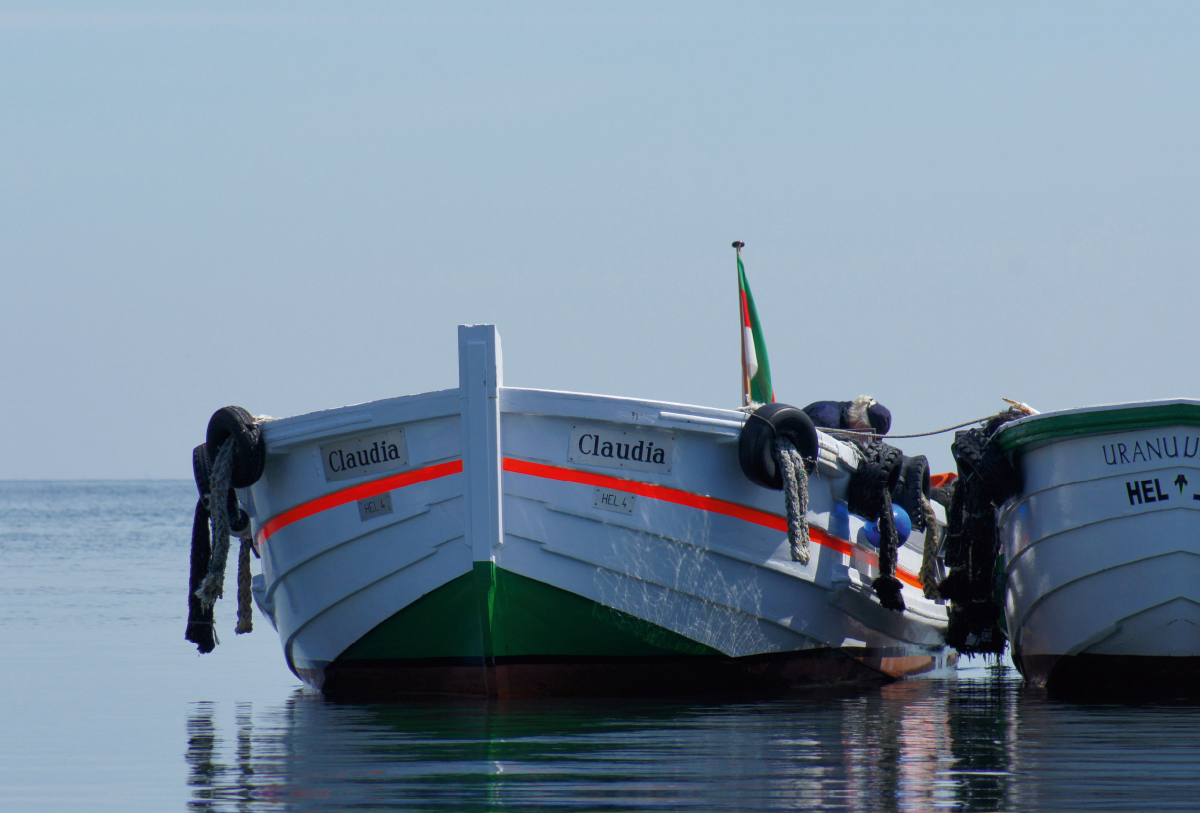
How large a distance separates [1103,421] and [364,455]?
433cm

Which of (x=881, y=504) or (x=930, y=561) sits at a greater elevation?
(x=881, y=504)

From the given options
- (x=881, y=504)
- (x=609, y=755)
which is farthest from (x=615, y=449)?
(x=609, y=755)

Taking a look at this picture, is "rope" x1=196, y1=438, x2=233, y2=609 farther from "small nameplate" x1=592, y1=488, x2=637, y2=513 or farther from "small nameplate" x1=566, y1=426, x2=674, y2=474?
"small nameplate" x1=592, y1=488, x2=637, y2=513

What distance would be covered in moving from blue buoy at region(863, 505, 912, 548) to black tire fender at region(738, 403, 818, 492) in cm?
143

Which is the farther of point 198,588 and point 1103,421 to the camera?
point 198,588

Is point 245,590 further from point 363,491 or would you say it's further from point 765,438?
point 765,438

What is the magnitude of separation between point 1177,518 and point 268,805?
554cm

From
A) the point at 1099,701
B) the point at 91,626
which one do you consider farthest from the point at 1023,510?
the point at 91,626

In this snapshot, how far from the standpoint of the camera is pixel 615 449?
30.2ft

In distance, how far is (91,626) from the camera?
1672 cm

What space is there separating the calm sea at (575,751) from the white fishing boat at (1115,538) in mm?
460

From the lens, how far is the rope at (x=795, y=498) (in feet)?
30.2

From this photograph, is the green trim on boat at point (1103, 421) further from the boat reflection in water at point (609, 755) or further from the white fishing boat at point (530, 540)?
the boat reflection in water at point (609, 755)

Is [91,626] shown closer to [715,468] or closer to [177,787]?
[715,468]
